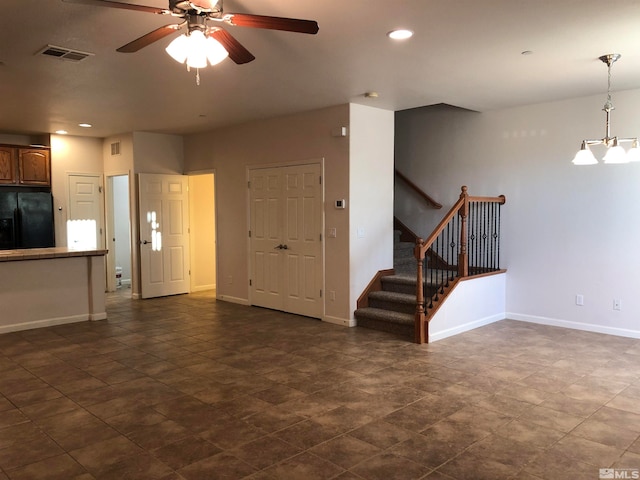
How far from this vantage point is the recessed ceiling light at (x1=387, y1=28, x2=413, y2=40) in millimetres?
3467

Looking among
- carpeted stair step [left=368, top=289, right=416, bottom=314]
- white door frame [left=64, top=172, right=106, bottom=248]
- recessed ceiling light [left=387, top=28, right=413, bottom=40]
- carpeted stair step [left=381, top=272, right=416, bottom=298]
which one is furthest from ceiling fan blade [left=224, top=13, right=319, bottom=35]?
white door frame [left=64, top=172, right=106, bottom=248]

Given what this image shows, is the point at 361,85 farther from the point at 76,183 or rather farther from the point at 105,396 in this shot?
the point at 76,183

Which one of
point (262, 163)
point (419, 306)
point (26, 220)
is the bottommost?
point (419, 306)

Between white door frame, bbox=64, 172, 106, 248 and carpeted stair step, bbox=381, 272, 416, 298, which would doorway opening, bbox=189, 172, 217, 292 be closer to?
white door frame, bbox=64, 172, 106, 248

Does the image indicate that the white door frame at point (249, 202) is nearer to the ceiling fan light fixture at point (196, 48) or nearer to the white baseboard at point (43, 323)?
the white baseboard at point (43, 323)

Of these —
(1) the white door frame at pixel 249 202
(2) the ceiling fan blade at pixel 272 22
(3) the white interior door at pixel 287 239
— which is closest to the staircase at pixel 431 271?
(1) the white door frame at pixel 249 202

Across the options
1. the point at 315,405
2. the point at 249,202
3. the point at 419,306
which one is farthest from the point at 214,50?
the point at 249,202

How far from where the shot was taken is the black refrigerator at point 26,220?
7621mm

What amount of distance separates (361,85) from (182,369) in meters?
3.23

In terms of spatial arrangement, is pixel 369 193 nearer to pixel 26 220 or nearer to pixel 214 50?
pixel 214 50

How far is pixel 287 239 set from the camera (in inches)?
267

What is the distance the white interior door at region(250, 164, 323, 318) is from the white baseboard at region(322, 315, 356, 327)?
126 mm

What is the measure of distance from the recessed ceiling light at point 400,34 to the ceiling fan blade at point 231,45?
1.13 m

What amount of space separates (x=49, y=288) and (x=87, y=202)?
2.93 meters
